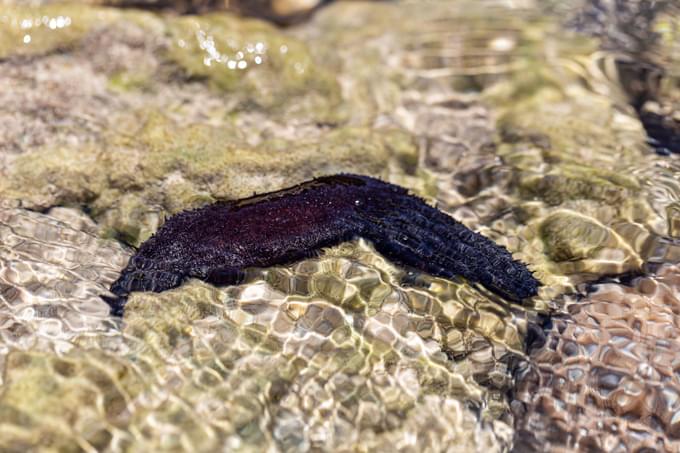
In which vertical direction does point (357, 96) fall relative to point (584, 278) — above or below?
above

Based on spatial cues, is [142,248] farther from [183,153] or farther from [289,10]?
[289,10]

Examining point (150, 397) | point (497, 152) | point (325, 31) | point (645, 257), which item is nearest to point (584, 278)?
point (645, 257)

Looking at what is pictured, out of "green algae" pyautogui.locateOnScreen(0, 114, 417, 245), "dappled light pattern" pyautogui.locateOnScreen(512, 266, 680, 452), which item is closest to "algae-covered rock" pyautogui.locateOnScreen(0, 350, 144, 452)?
"green algae" pyautogui.locateOnScreen(0, 114, 417, 245)

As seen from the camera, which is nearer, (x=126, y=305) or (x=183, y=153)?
(x=126, y=305)

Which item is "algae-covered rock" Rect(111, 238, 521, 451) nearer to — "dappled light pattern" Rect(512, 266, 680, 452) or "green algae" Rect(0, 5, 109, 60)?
"dappled light pattern" Rect(512, 266, 680, 452)

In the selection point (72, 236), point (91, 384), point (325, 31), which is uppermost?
point (325, 31)

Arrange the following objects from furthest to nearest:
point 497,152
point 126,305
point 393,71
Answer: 1. point 393,71
2. point 497,152
3. point 126,305
